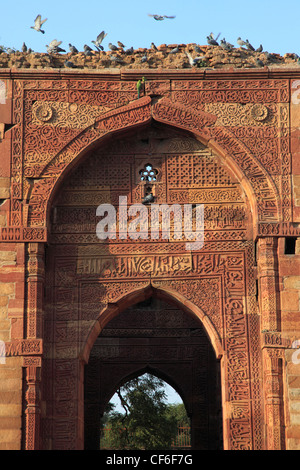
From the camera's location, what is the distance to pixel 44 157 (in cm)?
1225

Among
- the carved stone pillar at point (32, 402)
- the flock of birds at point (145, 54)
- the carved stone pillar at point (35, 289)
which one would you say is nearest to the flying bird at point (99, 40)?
the flock of birds at point (145, 54)

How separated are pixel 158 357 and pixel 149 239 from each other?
4.49 meters

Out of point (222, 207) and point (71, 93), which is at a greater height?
point (71, 93)

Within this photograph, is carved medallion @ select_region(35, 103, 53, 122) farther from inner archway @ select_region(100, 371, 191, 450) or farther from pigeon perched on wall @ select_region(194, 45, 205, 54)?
inner archway @ select_region(100, 371, 191, 450)

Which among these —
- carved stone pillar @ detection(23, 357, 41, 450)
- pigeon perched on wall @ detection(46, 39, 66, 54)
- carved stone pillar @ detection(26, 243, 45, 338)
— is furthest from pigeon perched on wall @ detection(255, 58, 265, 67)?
carved stone pillar @ detection(23, 357, 41, 450)

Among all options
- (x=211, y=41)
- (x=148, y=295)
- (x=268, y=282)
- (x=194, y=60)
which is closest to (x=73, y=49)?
(x=194, y=60)

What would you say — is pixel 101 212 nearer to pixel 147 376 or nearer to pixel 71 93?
pixel 71 93

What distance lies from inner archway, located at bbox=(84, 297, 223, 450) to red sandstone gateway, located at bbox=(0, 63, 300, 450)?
151 inches

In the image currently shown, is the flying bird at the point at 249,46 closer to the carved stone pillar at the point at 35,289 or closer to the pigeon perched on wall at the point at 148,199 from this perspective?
the pigeon perched on wall at the point at 148,199

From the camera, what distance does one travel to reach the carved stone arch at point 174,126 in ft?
39.7

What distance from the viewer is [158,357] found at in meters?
16.2

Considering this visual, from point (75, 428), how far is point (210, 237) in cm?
306

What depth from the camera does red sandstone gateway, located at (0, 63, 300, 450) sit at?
11.6 meters
